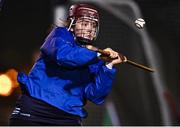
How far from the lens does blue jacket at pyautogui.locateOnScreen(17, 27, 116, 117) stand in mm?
2844

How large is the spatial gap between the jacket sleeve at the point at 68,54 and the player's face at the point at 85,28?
0.17 m

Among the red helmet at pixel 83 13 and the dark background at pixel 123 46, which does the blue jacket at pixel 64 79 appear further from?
the dark background at pixel 123 46

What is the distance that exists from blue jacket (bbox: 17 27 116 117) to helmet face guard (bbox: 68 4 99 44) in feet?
0.25

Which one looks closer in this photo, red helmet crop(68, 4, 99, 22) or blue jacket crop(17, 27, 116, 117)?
blue jacket crop(17, 27, 116, 117)

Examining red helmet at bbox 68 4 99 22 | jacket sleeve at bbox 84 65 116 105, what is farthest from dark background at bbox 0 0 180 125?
jacket sleeve at bbox 84 65 116 105

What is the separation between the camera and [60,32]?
2.93 meters

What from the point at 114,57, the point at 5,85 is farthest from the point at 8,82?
the point at 114,57

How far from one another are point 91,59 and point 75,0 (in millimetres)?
2601

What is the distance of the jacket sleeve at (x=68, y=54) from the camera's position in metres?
2.77

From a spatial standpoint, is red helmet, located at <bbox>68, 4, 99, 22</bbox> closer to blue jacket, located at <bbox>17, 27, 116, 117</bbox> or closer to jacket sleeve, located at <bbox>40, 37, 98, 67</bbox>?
blue jacket, located at <bbox>17, 27, 116, 117</bbox>

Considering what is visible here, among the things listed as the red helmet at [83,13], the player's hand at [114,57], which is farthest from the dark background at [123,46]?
the player's hand at [114,57]

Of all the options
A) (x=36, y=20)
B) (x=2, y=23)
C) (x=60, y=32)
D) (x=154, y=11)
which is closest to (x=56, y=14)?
(x=36, y=20)

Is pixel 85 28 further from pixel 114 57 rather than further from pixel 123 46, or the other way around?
pixel 123 46

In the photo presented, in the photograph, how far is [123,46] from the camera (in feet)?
17.4
